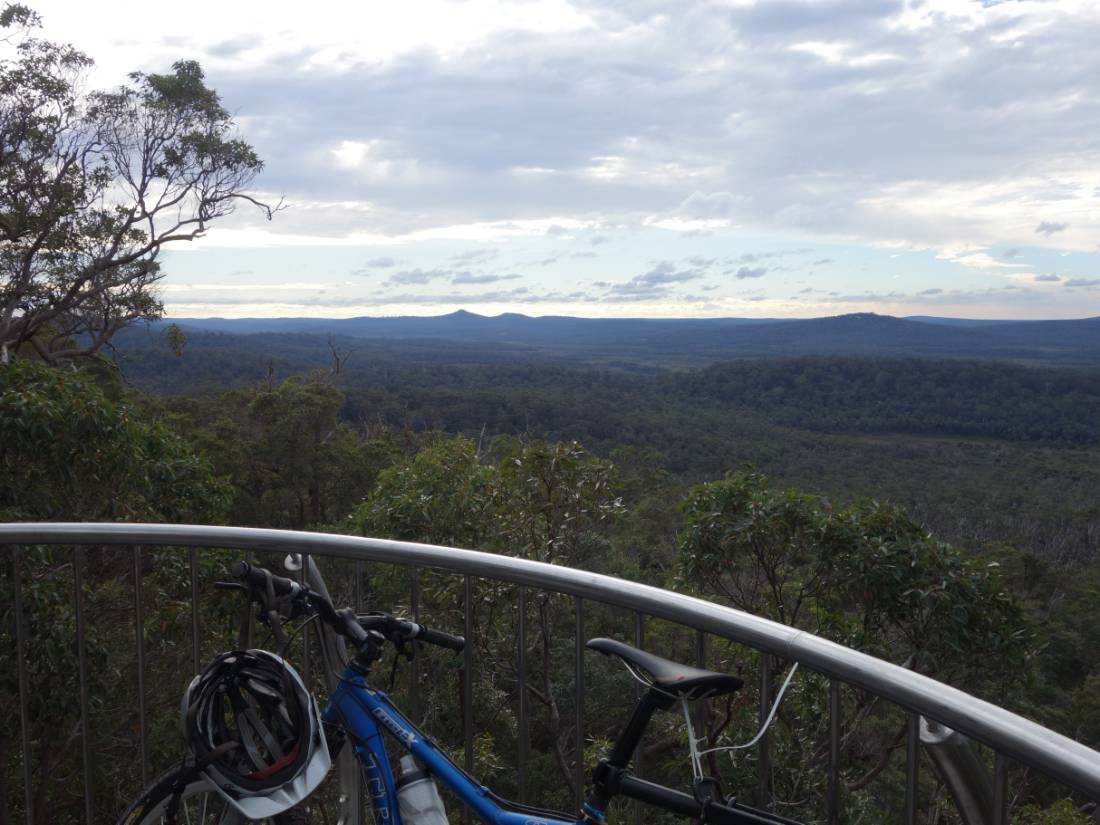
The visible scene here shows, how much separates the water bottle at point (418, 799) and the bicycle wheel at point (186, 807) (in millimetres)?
285

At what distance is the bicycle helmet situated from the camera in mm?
1653

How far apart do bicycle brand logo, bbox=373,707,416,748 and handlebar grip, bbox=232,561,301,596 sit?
0.95 feet

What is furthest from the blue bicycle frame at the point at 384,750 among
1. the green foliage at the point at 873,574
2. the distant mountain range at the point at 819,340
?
the distant mountain range at the point at 819,340

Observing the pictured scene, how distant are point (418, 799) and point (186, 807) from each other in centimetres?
54

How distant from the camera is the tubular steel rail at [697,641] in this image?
1.03 m

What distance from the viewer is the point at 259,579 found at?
→ 1747mm

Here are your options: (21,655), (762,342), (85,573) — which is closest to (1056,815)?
(21,655)

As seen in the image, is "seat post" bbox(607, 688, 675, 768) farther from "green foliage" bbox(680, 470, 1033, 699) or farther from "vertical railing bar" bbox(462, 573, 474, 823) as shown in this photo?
"green foliage" bbox(680, 470, 1033, 699)

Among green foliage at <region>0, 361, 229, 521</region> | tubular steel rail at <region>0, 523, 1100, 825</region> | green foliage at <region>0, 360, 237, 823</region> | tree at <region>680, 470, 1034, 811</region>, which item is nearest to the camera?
tubular steel rail at <region>0, 523, 1100, 825</region>

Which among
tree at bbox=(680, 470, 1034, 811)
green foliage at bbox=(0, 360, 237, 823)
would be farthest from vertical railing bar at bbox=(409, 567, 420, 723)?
tree at bbox=(680, 470, 1034, 811)

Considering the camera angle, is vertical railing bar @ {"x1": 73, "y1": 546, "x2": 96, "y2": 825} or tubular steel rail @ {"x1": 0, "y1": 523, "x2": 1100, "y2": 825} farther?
vertical railing bar @ {"x1": 73, "y1": 546, "x2": 96, "y2": 825}

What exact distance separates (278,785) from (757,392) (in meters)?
67.9

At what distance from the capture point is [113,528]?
2.25 m

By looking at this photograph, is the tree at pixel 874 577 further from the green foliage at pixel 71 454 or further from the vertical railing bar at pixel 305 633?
the vertical railing bar at pixel 305 633
